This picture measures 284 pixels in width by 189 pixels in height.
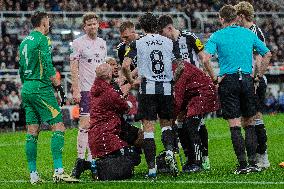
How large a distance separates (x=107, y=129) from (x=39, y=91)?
1.05m

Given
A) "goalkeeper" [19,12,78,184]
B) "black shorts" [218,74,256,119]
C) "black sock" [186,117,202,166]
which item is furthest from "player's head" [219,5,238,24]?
"goalkeeper" [19,12,78,184]

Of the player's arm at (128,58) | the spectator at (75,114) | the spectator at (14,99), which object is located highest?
the player's arm at (128,58)

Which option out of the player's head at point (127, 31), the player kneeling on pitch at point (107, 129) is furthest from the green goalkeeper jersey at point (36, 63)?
the player's head at point (127, 31)

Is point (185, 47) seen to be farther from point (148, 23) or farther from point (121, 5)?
point (121, 5)

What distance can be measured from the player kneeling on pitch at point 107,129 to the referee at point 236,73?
1.37 metres

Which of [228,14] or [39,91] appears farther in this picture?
[228,14]

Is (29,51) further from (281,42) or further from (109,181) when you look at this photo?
(281,42)

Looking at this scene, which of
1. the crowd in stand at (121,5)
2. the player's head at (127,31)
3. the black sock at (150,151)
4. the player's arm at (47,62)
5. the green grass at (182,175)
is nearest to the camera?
the green grass at (182,175)

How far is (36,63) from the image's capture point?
32.8 ft

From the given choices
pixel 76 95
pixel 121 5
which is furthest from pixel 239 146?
pixel 121 5

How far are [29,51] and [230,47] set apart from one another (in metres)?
2.69

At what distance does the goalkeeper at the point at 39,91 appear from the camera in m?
9.94

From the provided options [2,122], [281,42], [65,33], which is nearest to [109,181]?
[2,122]

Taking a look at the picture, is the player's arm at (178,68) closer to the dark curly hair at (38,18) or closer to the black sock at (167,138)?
the black sock at (167,138)
